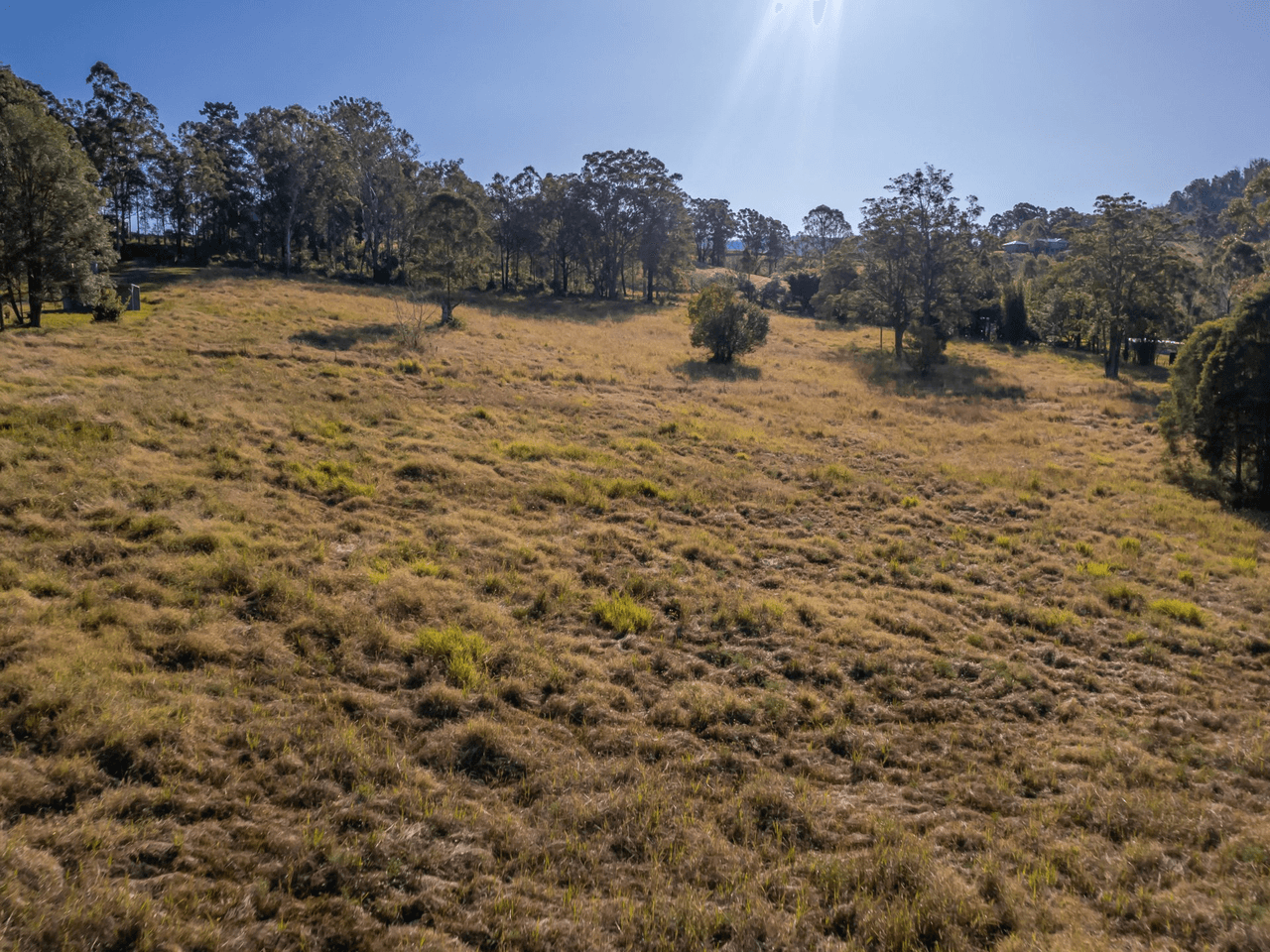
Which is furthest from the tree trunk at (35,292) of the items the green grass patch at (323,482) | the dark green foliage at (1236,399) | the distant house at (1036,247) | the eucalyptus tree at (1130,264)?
the distant house at (1036,247)

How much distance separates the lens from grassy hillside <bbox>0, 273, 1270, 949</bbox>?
4.41 metres

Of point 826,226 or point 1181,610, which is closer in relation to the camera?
point 1181,610

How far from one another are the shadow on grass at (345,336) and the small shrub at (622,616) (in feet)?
70.0

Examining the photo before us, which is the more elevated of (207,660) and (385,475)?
(385,475)

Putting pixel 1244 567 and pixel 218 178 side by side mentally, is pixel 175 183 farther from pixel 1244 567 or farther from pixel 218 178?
pixel 1244 567

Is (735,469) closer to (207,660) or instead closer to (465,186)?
(207,660)

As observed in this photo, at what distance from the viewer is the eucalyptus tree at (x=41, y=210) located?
23.2 meters

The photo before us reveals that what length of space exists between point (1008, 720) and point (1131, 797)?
149 cm

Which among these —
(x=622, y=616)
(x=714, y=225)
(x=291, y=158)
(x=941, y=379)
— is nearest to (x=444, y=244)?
(x=291, y=158)

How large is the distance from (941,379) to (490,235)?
4176cm

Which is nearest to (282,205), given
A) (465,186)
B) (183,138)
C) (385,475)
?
(183,138)

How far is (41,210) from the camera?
2395 cm

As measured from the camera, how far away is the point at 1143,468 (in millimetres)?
19234

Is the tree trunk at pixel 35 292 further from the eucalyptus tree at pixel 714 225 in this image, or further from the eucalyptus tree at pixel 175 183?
the eucalyptus tree at pixel 714 225
